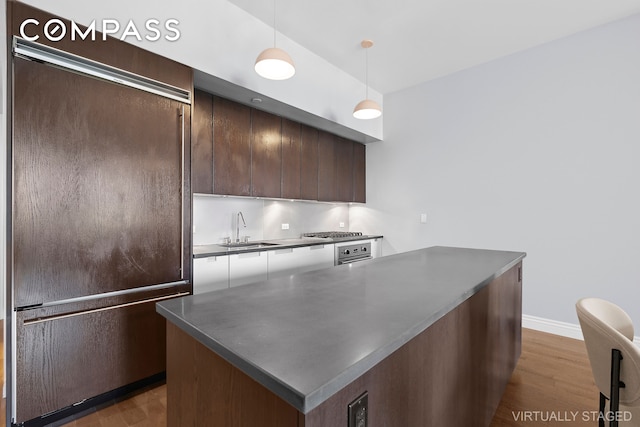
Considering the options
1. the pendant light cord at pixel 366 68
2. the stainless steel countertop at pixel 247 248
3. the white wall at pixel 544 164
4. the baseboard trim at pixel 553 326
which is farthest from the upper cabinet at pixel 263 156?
the baseboard trim at pixel 553 326

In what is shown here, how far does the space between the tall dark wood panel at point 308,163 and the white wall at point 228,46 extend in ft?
1.26

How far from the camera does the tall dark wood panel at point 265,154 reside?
3.12m

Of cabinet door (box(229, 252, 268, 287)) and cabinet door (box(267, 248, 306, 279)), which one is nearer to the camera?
cabinet door (box(229, 252, 268, 287))

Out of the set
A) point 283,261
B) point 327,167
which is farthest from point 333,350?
point 327,167

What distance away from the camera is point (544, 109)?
3174 mm

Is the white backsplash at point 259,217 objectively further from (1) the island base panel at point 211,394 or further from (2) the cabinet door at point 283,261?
(1) the island base panel at point 211,394

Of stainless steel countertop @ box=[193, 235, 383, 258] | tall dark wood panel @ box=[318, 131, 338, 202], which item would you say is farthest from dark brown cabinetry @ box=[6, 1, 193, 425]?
tall dark wood panel @ box=[318, 131, 338, 202]

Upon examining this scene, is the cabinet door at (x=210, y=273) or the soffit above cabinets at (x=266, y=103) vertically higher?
the soffit above cabinets at (x=266, y=103)

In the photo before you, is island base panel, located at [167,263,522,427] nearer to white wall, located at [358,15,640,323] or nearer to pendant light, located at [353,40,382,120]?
pendant light, located at [353,40,382,120]

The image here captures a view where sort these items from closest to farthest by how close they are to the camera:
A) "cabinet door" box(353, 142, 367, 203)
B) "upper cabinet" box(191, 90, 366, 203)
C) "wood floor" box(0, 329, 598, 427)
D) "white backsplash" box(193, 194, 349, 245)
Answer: "wood floor" box(0, 329, 598, 427), "upper cabinet" box(191, 90, 366, 203), "white backsplash" box(193, 194, 349, 245), "cabinet door" box(353, 142, 367, 203)

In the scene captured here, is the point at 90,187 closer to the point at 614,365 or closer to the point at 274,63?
the point at 274,63

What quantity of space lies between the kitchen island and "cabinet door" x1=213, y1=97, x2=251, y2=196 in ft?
5.56

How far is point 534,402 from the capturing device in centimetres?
193

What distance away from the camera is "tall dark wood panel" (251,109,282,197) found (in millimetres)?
3117
